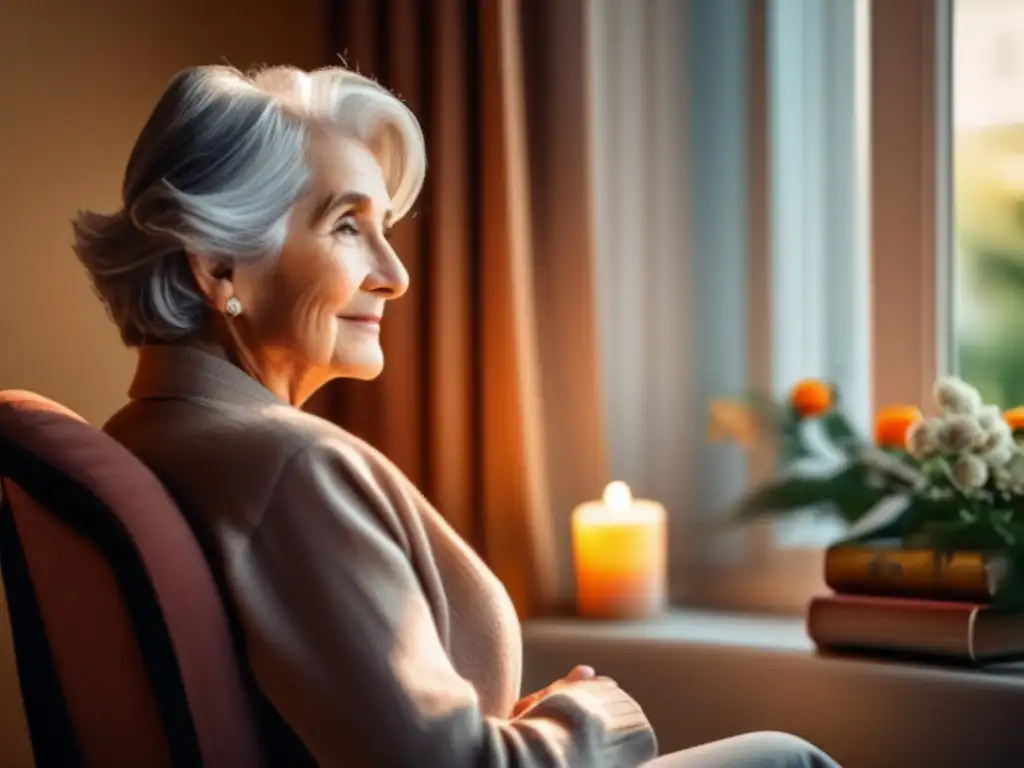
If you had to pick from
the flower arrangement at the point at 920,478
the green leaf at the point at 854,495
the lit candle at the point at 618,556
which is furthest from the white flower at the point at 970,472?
the lit candle at the point at 618,556

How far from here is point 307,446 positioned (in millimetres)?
1201

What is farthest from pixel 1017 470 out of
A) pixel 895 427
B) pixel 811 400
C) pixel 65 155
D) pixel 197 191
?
pixel 65 155

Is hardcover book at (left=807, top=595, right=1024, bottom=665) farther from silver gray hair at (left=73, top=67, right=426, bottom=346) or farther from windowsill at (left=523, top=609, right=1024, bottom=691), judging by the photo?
silver gray hair at (left=73, top=67, right=426, bottom=346)

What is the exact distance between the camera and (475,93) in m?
2.19

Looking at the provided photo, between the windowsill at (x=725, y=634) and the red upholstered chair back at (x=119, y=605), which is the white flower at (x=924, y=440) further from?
the red upholstered chair back at (x=119, y=605)

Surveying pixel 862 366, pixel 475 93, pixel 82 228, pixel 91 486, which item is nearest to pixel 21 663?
pixel 91 486

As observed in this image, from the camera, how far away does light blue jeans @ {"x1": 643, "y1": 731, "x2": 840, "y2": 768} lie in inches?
50.4

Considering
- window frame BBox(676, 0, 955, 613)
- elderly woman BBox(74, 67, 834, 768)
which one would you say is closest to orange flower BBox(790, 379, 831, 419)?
window frame BBox(676, 0, 955, 613)

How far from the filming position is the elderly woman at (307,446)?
1.14m

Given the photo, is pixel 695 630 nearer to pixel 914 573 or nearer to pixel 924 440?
pixel 914 573

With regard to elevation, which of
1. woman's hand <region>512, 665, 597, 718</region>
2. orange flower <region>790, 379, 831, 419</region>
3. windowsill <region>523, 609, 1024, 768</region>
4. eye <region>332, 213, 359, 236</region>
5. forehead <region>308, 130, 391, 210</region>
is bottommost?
windowsill <region>523, 609, 1024, 768</region>

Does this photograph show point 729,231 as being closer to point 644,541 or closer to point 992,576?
point 644,541

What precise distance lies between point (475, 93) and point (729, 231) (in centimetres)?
46

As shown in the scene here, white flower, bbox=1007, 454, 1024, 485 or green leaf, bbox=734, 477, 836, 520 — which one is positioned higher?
white flower, bbox=1007, 454, 1024, 485
